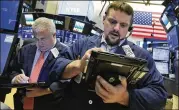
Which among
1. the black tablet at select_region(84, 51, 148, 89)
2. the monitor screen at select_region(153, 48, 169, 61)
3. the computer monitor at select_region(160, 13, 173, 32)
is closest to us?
the black tablet at select_region(84, 51, 148, 89)

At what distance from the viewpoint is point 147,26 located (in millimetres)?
11375

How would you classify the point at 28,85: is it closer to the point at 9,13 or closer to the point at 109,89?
the point at 109,89

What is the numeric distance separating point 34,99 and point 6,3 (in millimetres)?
1165

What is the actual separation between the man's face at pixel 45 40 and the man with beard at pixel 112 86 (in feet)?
3.83

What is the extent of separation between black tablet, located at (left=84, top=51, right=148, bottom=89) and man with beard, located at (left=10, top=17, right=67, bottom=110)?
83 centimetres

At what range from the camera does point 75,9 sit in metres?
10.1

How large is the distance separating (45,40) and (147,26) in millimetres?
8877

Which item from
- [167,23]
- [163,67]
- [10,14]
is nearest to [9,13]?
[10,14]

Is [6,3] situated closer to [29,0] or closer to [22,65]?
[22,65]

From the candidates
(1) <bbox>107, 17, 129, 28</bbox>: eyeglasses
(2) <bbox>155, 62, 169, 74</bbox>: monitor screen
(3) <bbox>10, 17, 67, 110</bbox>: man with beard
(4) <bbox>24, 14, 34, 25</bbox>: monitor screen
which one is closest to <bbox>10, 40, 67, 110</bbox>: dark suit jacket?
(3) <bbox>10, 17, 67, 110</bbox>: man with beard

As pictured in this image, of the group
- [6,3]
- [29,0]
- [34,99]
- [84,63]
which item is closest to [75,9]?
[29,0]

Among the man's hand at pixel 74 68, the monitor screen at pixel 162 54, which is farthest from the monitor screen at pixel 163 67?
the man's hand at pixel 74 68

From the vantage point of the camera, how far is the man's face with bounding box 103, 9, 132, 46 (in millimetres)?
1803

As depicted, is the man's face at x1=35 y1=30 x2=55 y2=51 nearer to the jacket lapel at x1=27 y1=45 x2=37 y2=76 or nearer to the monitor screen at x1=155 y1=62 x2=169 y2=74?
the jacket lapel at x1=27 y1=45 x2=37 y2=76
